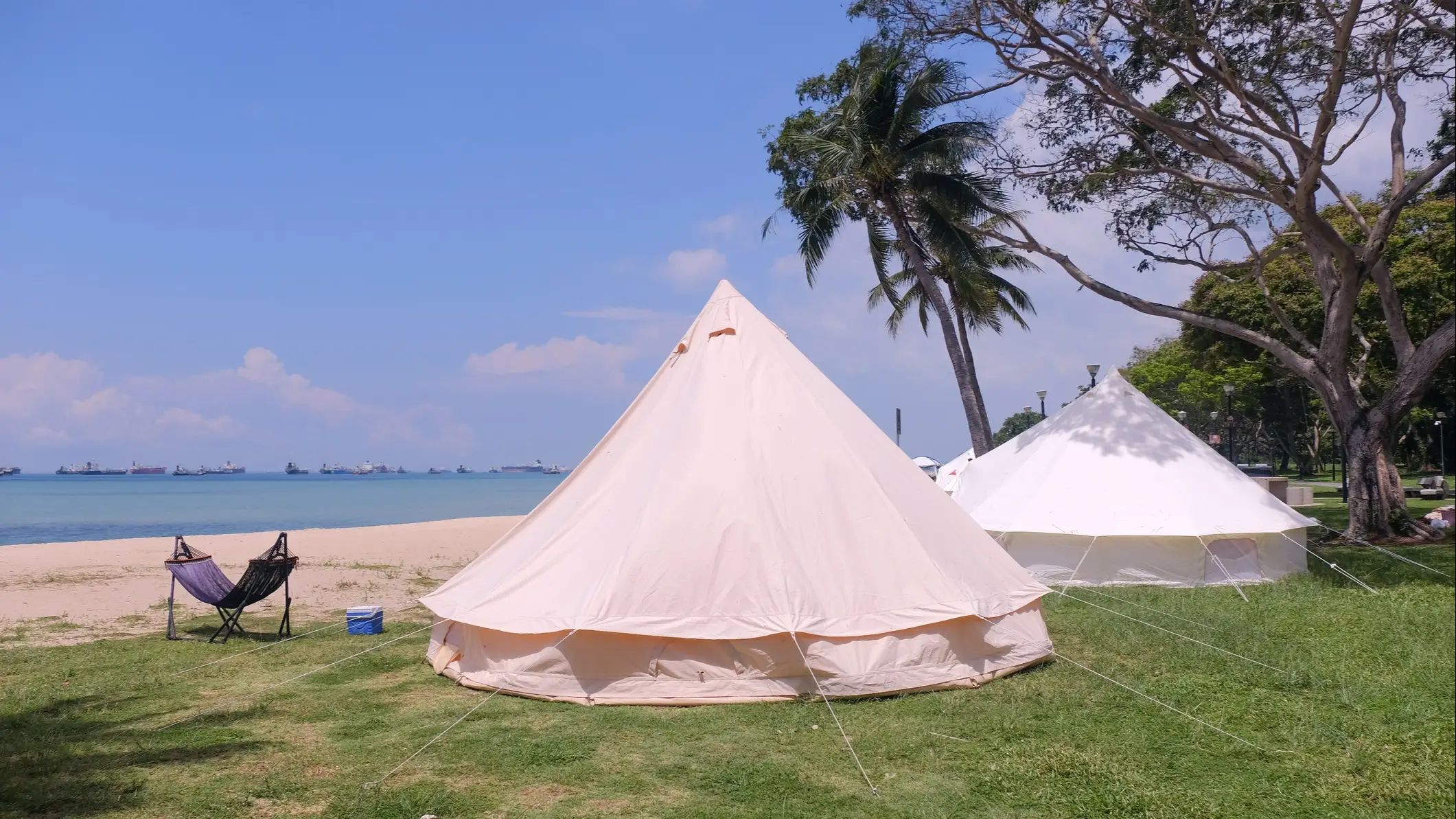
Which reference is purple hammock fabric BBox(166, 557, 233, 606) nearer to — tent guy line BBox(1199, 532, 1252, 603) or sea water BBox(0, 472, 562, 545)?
tent guy line BBox(1199, 532, 1252, 603)

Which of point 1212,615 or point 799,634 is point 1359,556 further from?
point 799,634

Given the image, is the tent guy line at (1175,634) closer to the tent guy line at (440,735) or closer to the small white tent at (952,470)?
the tent guy line at (440,735)

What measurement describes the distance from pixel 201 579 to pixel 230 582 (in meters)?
0.27

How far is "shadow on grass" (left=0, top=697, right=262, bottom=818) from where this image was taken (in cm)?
496

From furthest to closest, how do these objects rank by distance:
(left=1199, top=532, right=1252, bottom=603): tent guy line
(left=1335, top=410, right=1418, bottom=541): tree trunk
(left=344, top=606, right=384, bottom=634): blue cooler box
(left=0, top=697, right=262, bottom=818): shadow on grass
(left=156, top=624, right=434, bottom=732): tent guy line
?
1. (left=1335, top=410, right=1418, bottom=541): tree trunk
2. (left=1199, top=532, right=1252, bottom=603): tent guy line
3. (left=344, top=606, right=384, bottom=634): blue cooler box
4. (left=156, top=624, right=434, bottom=732): tent guy line
5. (left=0, top=697, right=262, bottom=818): shadow on grass

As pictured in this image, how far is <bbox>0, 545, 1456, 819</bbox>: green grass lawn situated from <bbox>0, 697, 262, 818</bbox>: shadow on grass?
0.07ft

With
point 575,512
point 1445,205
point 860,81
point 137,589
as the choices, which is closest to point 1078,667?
point 575,512

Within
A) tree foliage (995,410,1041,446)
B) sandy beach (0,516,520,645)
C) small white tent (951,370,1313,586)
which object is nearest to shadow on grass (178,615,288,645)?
sandy beach (0,516,520,645)

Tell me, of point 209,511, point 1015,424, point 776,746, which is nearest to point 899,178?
point 776,746

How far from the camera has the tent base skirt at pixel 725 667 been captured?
21.9 ft

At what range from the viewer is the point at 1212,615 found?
10.0 metres

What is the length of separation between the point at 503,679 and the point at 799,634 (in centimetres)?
219

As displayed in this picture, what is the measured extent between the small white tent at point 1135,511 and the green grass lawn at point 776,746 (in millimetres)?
4259

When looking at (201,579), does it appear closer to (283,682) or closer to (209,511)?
(283,682)
